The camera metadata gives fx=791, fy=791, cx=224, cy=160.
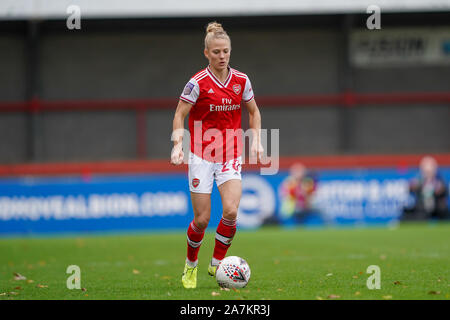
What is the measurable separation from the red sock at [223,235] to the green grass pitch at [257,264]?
403 mm

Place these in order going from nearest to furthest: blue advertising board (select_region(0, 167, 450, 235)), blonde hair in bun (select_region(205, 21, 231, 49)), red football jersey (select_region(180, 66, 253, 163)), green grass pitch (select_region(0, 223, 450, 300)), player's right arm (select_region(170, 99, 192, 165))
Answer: green grass pitch (select_region(0, 223, 450, 300)) → player's right arm (select_region(170, 99, 192, 165)) → blonde hair in bun (select_region(205, 21, 231, 49)) → red football jersey (select_region(180, 66, 253, 163)) → blue advertising board (select_region(0, 167, 450, 235))

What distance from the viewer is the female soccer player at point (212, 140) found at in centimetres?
818

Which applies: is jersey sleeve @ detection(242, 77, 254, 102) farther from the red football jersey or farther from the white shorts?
the white shorts

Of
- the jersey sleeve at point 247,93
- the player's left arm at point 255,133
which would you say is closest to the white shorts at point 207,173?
the player's left arm at point 255,133

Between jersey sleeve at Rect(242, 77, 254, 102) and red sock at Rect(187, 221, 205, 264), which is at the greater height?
jersey sleeve at Rect(242, 77, 254, 102)

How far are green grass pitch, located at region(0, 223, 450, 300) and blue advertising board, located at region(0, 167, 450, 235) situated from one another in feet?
3.32

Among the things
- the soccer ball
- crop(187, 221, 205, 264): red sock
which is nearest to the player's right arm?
crop(187, 221, 205, 264): red sock

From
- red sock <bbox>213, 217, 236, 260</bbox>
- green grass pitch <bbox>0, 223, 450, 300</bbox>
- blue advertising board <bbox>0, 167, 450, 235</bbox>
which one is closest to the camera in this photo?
green grass pitch <bbox>0, 223, 450, 300</bbox>

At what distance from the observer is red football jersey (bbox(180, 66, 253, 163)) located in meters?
8.23

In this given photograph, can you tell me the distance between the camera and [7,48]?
27.0 m

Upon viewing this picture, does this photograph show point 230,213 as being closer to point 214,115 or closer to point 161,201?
point 214,115

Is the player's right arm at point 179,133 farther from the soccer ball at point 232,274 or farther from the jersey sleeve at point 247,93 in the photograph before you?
the soccer ball at point 232,274

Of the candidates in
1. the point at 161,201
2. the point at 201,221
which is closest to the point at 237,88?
the point at 201,221
